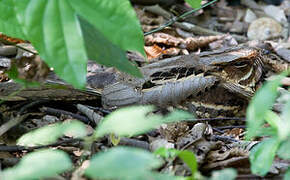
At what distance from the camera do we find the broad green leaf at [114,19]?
1.34 metres

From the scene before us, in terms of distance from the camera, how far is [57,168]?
958mm

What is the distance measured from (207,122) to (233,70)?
401 millimetres

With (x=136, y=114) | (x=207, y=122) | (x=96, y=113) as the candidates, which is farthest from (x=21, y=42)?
(x=136, y=114)

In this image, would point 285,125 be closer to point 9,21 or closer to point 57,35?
point 57,35

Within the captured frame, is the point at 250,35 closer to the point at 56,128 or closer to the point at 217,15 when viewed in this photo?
the point at 217,15

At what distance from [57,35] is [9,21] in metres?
0.44

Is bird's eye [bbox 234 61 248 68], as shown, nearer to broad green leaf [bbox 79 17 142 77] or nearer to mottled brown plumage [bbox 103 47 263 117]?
mottled brown plumage [bbox 103 47 263 117]

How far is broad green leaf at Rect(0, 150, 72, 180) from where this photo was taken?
0.96 m

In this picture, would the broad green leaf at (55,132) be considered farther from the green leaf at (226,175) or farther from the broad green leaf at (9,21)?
the broad green leaf at (9,21)

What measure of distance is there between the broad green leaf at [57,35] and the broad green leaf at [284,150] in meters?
0.67

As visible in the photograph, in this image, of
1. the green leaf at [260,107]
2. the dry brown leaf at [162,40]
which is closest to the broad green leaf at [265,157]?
the green leaf at [260,107]

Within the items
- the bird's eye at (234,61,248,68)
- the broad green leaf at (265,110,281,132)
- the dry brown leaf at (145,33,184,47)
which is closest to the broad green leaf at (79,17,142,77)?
the broad green leaf at (265,110,281,132)

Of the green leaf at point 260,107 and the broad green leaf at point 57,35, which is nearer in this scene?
the green leaf at point 260,107

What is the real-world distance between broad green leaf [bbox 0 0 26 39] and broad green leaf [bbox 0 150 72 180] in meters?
0.84
